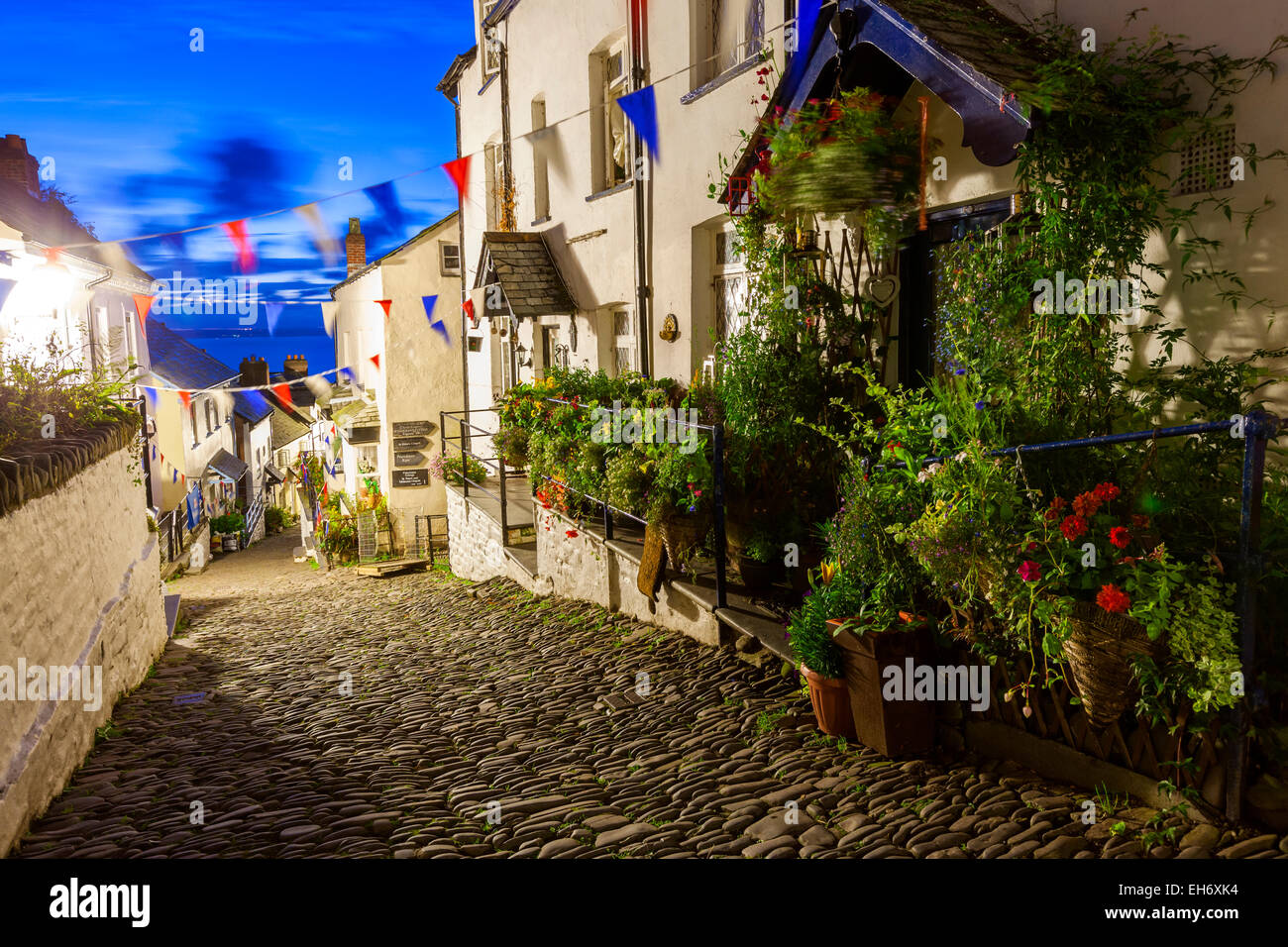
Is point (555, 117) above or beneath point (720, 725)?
above

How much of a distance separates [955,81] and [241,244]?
26.8 feet

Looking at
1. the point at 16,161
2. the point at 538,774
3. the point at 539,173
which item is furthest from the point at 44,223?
the point at 538,774

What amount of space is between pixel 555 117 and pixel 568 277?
6.99 ft

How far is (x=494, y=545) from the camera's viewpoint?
37.2 feet

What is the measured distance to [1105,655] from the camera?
3094 millimetres

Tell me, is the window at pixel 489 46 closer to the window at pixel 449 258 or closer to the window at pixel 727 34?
the window at pixel 449 258

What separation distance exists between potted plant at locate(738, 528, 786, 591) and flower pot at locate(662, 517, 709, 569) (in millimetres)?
335

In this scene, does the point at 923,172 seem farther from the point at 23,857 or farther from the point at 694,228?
the point at 23,857

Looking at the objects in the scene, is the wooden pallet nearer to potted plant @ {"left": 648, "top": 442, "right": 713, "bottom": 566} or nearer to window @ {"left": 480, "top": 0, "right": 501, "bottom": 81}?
window @ {"left": 480, "top": 0, "right": 501, "bottom": 81}

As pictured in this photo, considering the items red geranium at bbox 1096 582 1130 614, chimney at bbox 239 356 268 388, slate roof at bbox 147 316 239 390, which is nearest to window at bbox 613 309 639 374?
red geranium at bbox 1096 582 1130 614

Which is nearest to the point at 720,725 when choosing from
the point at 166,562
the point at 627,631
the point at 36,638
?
the point at 627,631

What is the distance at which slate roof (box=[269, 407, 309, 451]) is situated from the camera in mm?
41562
